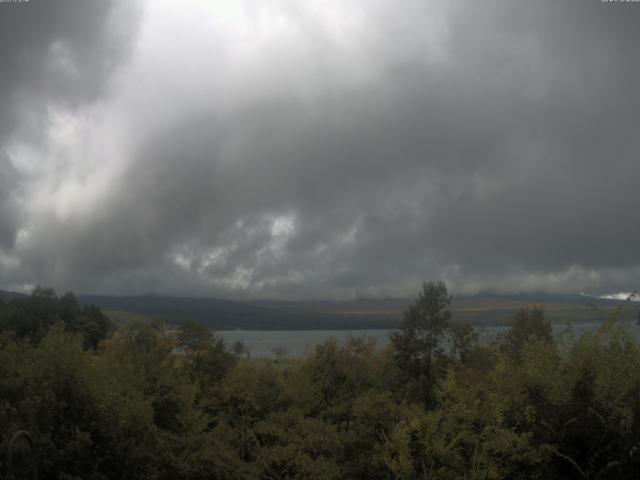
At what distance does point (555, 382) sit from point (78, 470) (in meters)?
9.91

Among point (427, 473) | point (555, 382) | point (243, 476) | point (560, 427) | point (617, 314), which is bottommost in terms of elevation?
point (243, 476)

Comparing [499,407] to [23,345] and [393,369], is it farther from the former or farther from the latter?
[393,369]

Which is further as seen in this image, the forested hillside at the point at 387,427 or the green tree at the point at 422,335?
the green tree at the point at 422,335

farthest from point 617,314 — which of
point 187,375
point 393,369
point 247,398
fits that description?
→ point 393,369

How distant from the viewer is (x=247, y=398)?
25219 millimetres

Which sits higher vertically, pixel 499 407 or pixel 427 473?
pixel 499 407

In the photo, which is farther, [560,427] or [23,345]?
[23,345]

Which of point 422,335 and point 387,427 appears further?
point 422,335

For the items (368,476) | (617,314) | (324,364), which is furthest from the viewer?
(324,364)

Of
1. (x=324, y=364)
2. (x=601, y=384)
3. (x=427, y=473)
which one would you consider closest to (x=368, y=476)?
(x=427, y=473)

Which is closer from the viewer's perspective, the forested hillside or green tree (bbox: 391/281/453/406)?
the forested hillside

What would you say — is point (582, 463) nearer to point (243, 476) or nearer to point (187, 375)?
point (243, 476)

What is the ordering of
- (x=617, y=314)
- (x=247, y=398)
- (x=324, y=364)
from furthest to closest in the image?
(x=324, y=364) < (x=247, y=398) < (x=617, y=314)

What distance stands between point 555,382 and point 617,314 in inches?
81.3
